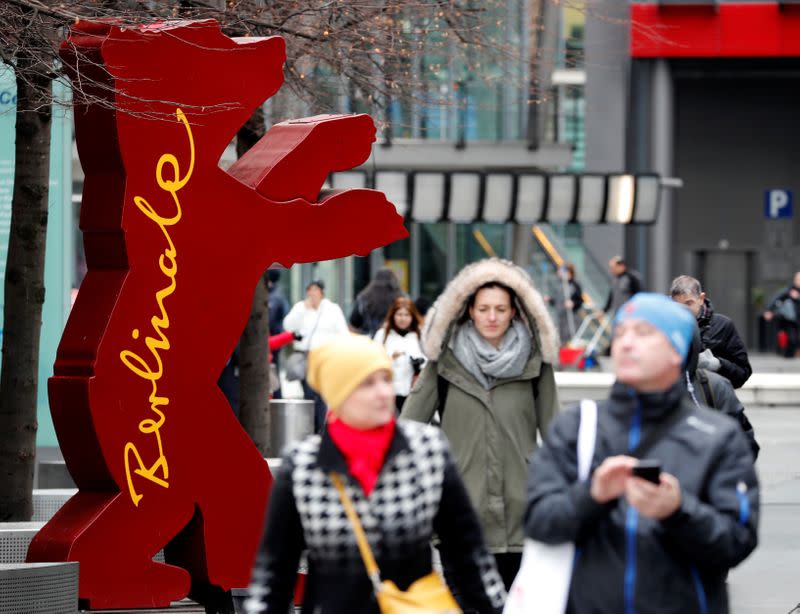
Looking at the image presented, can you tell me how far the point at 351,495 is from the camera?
4.27 metres

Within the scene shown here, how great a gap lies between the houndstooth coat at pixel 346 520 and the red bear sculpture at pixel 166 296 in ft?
11.0

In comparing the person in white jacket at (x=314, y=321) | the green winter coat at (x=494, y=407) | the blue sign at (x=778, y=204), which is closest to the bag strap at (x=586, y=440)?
the green winter coat at (x=494, y=407)

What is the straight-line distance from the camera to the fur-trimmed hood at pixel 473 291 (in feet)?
23.1

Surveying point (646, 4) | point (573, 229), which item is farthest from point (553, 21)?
point (646, 4)

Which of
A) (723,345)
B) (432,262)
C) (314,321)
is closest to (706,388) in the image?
(723,345)

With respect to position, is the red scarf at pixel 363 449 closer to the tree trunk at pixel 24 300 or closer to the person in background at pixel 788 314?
the tree trunk at pixel 24 300

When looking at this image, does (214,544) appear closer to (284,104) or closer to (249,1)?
(249,1)

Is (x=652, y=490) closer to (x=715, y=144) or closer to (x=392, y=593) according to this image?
(x=392, y=593)

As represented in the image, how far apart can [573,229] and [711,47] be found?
6143 mm

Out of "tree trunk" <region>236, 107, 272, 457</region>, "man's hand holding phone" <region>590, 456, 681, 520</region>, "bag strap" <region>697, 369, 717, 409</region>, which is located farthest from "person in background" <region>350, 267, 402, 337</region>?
"man's hand holding phone" <region>590, 456, 681, 520</region>

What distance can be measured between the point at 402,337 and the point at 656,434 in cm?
959

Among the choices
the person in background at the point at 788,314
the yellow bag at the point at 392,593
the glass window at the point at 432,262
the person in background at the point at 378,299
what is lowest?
the person in background at the point at 788,314

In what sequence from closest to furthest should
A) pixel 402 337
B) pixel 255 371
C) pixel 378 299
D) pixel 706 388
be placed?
pixel 706 388
pixel 255 371
pixel 402 337
pixel 378 299

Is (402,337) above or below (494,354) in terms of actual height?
below
